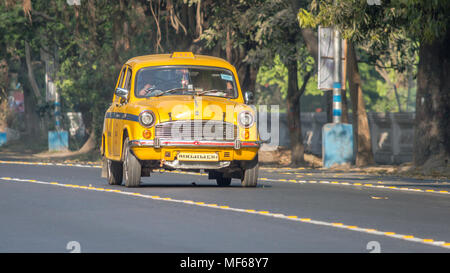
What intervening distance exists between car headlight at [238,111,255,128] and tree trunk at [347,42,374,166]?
1457 centimetres

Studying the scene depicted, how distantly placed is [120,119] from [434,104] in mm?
9744

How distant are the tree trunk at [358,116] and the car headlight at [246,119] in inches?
573

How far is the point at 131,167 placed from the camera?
1917 cm

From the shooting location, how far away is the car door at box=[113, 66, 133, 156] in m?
20.0

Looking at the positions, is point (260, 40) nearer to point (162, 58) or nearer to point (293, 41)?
point (293, 41)

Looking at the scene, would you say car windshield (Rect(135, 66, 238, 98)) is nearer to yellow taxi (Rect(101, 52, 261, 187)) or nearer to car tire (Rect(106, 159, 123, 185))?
yellow taxi (Rect(101, 52, 261, 187))

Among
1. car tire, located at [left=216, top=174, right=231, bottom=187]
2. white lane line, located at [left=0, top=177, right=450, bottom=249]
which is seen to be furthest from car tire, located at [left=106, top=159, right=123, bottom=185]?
car tire, located at [left=216, top=174, right=231, bottom=187]

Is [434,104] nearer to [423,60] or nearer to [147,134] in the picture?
[423,60]

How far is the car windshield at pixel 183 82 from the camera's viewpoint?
20094mm

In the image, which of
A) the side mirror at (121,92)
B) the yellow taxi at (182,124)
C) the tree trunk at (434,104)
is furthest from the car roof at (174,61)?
the tree trunk at (434,104)

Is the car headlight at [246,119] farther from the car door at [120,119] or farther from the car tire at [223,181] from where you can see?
the car door at [120,119]

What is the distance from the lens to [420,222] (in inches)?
545

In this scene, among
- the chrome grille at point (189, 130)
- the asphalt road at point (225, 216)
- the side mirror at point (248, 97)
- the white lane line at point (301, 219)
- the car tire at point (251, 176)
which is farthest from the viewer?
the side mirror at point (248, 97)
